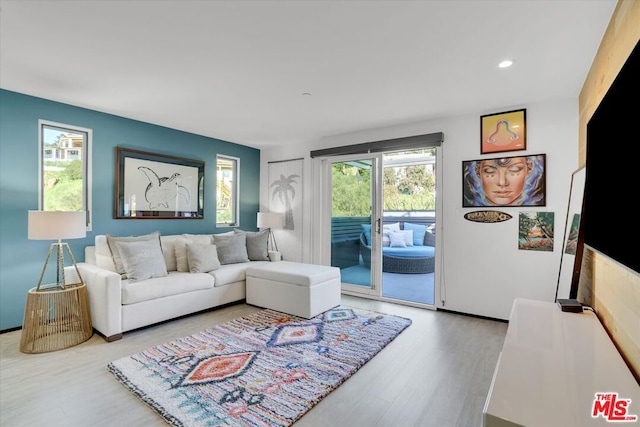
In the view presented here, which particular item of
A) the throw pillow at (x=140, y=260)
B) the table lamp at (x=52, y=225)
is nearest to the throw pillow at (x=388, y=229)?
the throw pillow at (x=140, y=260)

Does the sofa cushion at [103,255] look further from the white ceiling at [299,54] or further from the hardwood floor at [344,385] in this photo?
the white ceiling at [299,54]

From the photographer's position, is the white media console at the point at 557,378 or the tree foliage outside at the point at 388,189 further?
the tree foliage outside at the point at 388,189

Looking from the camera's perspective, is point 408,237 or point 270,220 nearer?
point 270,220

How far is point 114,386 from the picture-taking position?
7.07 ft

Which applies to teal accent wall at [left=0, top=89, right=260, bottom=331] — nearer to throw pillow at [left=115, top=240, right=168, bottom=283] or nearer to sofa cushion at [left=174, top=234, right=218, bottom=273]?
sofa cushion at [left=174, top=234, right=218, bottom=273]

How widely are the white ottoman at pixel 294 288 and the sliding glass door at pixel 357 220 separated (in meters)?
0.78

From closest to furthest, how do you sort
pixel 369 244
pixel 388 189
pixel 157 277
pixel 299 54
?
pixel 299 54 < pixel 157 277 < pixel 369 244 < pixel 388 189

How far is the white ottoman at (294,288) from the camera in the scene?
140 inches

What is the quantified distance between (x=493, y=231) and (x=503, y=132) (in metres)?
1.11

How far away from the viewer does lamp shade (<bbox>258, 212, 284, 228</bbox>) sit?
5.16m

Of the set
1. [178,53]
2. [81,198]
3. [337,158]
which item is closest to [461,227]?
[337,158]

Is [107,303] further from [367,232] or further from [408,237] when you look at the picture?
[408,237]

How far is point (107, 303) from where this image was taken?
2.87 meters

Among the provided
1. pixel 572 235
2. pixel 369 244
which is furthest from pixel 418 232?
pixel 572 235
